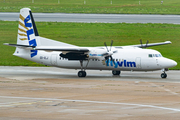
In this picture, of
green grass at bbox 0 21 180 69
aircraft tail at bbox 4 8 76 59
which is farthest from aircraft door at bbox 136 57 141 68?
green grass at bbox 0 21 180 69

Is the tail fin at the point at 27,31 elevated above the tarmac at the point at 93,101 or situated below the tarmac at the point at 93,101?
above

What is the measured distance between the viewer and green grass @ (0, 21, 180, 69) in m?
56.8

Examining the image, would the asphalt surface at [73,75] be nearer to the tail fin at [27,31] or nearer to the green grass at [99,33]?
the tail fin at [27,31]

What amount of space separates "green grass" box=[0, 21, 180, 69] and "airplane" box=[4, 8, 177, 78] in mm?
19967

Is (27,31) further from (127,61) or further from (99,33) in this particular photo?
(99,33)

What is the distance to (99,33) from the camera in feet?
200

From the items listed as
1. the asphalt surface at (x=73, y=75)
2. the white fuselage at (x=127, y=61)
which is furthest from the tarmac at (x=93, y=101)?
the asphalt surface at (x=73, y=75)

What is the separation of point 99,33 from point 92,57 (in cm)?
2985

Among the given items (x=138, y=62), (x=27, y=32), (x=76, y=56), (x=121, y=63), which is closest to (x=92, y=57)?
(x=76, y=56)

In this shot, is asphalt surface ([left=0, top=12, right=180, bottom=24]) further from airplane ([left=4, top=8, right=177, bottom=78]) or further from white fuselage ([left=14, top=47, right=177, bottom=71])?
white fuselage ([left=14, top=47, right=177, bottom=71])

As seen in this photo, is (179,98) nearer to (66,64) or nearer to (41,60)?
(66,64)

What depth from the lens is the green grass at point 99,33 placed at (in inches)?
2234

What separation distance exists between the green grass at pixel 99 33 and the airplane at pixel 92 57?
20.0 meters

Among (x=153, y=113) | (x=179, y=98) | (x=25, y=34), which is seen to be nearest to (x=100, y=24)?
(x=25, y=34)
